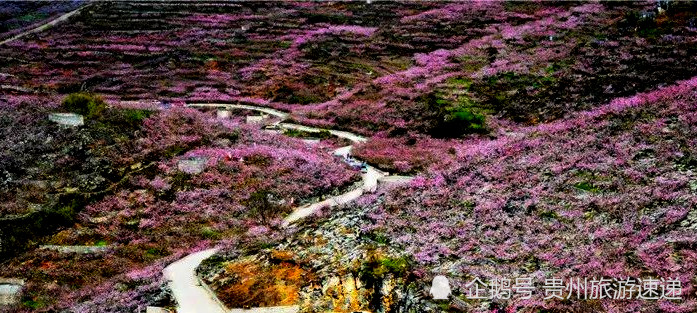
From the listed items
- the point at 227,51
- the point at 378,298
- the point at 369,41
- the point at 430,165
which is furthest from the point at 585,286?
the point at 227,51

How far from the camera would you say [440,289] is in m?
20.4

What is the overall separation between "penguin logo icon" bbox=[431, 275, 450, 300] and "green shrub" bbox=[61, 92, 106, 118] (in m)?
34.5

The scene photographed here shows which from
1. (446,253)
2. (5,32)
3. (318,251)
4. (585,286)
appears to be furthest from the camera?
(5,32)

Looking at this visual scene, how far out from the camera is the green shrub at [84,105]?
4691 cm

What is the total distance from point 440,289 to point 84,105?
123ft

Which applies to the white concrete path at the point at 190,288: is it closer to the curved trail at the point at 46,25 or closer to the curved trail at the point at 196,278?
the curved trail at the point at 196,278

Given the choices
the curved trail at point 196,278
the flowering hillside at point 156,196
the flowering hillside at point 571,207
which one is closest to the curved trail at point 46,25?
the flowering hillside at point 156,196

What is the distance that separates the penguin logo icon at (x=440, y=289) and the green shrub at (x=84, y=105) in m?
34.5

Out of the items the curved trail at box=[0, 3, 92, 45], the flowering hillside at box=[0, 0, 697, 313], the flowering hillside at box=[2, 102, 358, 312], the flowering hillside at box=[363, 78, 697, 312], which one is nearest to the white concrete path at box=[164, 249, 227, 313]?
the flowering hillside at box=[0, 0, 697, 313]

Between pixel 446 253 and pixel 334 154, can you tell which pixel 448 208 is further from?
pixel 334 154

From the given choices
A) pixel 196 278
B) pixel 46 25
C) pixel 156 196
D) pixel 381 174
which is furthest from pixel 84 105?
pixel 46 25

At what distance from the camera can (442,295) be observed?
2028 cm

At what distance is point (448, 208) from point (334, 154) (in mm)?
18103

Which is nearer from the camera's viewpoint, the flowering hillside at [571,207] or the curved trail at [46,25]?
the flowering hillside at [571,207]
